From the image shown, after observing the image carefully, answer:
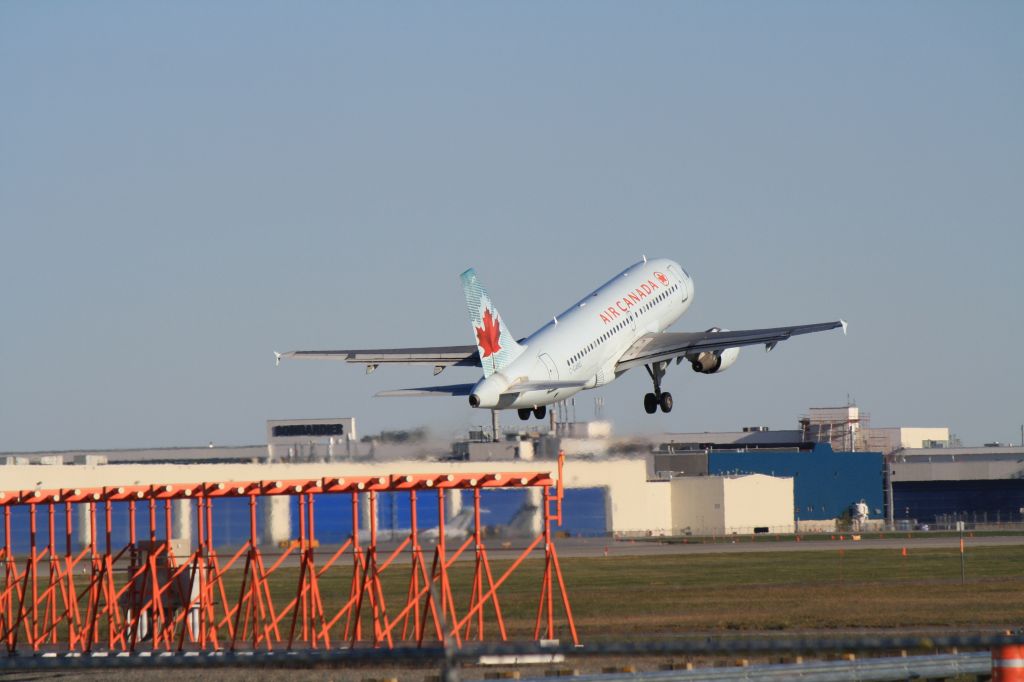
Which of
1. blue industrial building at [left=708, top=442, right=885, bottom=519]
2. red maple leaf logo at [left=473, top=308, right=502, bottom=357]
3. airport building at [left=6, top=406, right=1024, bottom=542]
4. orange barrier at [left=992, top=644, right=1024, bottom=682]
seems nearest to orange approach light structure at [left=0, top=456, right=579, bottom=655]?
red maple leaf logo at [left=473, top=308, right=502, bottom=357]

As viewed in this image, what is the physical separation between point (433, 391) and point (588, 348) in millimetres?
8747

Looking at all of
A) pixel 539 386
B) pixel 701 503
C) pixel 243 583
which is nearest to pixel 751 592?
pixel 539 386

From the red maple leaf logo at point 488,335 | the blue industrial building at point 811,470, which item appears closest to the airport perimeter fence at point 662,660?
the red maple leaf logo at point 488,335

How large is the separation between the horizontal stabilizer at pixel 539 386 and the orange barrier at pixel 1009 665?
37903mm

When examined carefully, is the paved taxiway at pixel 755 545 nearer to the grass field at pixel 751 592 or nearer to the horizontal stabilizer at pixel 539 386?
the grass field at pixel 751 592

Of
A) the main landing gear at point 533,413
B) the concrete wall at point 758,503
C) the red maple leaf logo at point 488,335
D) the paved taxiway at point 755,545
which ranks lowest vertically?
the paved taxiway at point 755,545

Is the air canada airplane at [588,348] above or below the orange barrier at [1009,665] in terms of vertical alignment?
above

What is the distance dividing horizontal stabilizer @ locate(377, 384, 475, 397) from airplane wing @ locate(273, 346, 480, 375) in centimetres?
901

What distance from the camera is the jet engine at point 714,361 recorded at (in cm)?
7162

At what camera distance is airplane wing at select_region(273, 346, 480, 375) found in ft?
223

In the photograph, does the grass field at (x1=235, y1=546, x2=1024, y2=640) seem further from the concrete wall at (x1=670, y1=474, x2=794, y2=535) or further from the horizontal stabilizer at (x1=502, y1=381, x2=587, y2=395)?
the concrete wall at (x1=670, y1=474, x2=794, y2=535)

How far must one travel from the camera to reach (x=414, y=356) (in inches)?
2699

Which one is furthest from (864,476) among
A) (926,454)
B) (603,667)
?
(603,667)

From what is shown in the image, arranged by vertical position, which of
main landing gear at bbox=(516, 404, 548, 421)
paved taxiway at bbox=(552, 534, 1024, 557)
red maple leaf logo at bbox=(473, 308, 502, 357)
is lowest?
paved taxiway at bbox=(552, 534, 1024, 557)
